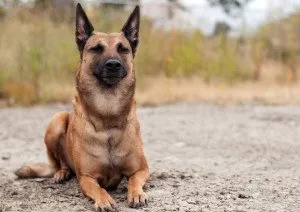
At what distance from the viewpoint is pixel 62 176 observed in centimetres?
630

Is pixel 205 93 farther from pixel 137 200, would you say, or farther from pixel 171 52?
pixel 137 200

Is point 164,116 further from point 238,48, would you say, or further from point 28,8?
point 238,48

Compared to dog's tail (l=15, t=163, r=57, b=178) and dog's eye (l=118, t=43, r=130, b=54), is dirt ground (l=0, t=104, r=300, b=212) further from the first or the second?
dog's eye (l=118, t=43, r=130, b=54)

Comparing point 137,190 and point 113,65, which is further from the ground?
point 113,65

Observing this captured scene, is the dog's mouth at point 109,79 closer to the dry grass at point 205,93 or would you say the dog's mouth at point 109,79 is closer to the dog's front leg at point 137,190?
the dog's front leg at point 137,190

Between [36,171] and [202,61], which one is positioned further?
[202,61]

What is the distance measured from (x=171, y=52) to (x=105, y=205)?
11236mm

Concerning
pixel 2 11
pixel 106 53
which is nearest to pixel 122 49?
pixel 106 53

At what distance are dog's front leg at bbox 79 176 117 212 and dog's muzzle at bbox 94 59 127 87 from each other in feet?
2.76

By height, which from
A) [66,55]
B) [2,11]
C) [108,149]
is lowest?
[108,149]

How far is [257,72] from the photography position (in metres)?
17.5

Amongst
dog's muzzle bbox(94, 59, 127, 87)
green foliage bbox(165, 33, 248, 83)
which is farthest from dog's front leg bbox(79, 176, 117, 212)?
green foliage bbox(165, 33, 248, 83)

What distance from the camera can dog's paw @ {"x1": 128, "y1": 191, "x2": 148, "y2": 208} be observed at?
518cm

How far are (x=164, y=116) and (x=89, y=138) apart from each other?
6.44 m
